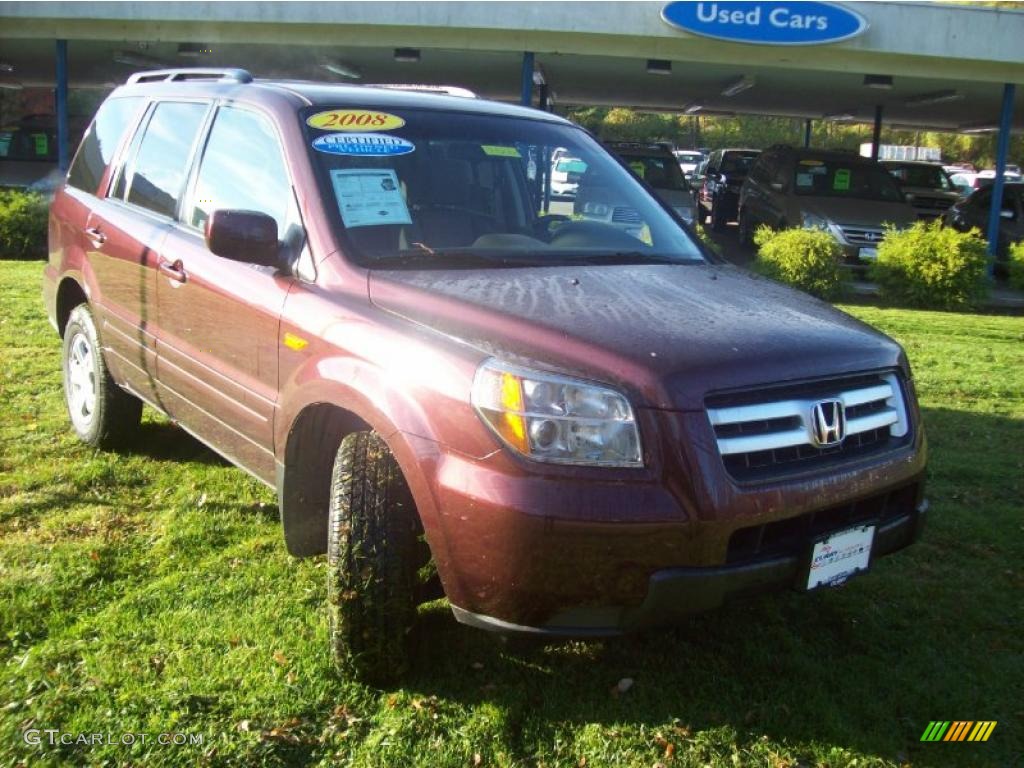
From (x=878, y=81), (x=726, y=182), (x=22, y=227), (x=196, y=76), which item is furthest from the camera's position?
(x=726, y=182)

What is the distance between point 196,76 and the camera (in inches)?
179

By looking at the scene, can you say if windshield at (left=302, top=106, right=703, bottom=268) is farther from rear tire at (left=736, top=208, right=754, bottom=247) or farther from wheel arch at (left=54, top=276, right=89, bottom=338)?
rear tire at (left=736, top=208, right=754, bottom=247)

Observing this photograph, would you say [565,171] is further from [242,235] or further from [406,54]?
[406,54]

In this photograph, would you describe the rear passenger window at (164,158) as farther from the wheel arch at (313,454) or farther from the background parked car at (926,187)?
the background parked car at (926,187)

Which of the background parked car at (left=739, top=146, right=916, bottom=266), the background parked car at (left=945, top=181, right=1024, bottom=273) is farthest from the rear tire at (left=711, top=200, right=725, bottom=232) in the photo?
the background parked car at (left=945, top=181, right=1024, bottom=273)

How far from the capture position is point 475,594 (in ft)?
8.31

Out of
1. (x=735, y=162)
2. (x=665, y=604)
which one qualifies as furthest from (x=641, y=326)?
(x=735, y=162)

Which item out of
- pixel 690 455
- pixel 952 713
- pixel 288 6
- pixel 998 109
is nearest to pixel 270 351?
Result: pixel 690 455

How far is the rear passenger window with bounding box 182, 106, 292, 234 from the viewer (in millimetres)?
3447

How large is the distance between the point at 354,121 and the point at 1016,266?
39.8 ft

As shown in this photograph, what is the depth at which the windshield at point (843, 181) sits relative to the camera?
571 inches

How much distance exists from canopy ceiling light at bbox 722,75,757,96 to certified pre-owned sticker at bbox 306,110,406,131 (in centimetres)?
1405

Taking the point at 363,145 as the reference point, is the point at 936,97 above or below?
above

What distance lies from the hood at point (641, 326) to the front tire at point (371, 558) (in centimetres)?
50
